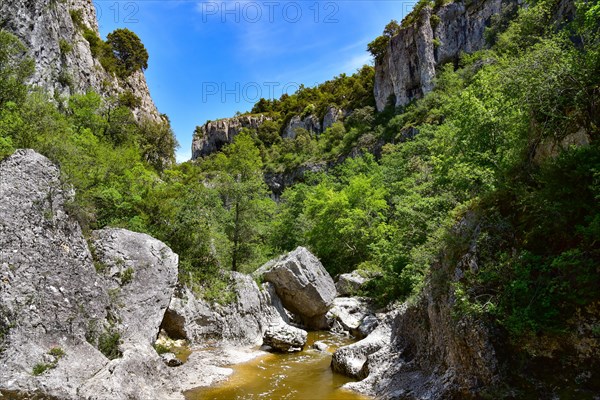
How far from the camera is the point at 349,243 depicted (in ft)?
90.8

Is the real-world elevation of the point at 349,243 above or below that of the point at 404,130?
below

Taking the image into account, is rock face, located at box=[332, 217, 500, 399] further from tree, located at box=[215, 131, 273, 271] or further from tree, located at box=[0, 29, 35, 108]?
tree, located at box=[0, 29, 35, 108]

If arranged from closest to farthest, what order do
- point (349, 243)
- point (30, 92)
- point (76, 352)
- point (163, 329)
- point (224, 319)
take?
point (76, 352), point (163, 329), point (224, 319), point (30, 92), point (349, 243)

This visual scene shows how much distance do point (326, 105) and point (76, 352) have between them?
2532 inches

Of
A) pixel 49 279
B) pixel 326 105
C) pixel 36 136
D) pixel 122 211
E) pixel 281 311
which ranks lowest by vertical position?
pixel 281 311

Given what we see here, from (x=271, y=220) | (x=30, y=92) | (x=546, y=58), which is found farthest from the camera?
(x=271, y=220)

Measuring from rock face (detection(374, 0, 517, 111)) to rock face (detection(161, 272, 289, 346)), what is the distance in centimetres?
3780

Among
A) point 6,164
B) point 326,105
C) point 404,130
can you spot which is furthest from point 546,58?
point 326,105

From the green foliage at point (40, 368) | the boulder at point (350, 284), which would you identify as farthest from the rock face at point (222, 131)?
the green foliage at point (40, 368)

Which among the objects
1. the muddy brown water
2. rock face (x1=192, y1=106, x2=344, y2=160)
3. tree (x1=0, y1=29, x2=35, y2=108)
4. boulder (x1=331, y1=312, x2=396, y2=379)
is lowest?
the muddy brown water

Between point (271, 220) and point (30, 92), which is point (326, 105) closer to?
point (271, 220)

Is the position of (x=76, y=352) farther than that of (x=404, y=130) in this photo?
No

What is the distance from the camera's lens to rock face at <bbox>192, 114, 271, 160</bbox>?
79.3m

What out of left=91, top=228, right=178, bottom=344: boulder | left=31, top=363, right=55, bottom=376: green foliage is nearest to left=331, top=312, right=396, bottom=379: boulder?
left=91, top=228, right=178, bottom=344: boulder
